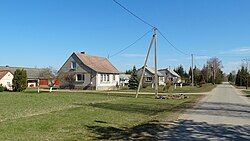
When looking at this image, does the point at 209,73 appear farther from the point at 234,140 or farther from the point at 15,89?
the point at 234,140

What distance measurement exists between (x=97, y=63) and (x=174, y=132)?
2325 inches

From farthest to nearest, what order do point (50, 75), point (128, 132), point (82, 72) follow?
1. point (50, 75)
2. point (82, 72)
3. point (128, 132)

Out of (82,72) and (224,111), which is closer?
(224,111)

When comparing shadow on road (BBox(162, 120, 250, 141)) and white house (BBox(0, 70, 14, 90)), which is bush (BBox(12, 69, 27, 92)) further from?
shadow on road (BBox(162, 120, 250, 141))

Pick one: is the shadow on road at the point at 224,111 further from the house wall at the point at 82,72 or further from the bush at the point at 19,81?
the house wall at the point at 82,72

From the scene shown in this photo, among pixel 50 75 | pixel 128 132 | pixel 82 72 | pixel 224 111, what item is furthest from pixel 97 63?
pixel 128 132

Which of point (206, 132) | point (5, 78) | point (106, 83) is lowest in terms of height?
point (206, 132)

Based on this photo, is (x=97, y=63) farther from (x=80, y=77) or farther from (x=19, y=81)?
(x=19, y=81)

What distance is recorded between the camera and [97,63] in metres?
71.4

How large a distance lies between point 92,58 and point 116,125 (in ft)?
189

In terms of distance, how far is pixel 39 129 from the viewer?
42.0 feet

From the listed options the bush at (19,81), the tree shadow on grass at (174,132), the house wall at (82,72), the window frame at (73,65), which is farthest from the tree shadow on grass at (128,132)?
the window frame at (73,65)

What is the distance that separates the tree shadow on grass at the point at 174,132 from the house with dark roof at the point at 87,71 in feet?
167

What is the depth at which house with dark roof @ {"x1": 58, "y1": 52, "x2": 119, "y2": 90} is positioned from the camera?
2569 inches
